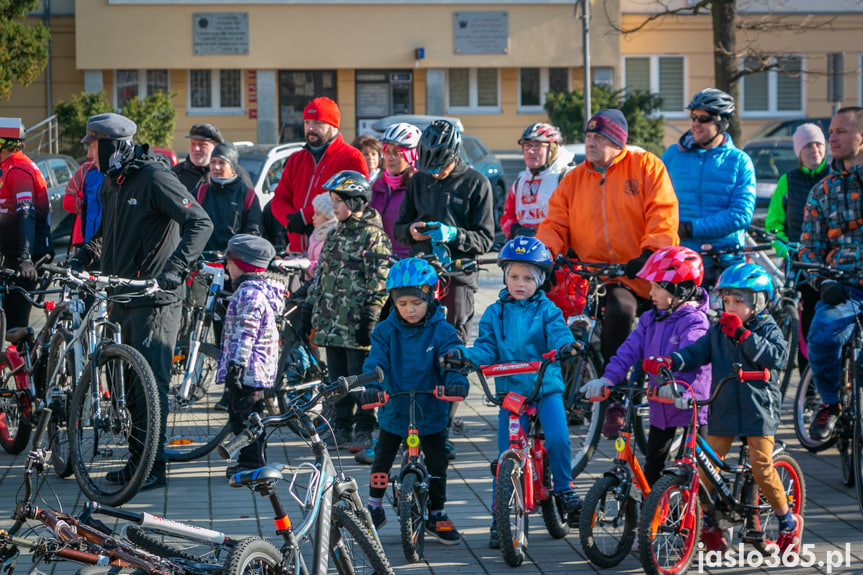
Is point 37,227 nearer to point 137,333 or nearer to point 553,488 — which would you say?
point 137,333

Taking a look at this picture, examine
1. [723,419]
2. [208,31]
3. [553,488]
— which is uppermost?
[208,31]

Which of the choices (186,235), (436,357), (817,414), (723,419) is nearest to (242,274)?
(186,235)

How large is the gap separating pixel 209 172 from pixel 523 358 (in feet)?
14.6

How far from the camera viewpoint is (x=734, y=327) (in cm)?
542

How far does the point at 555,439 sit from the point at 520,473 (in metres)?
0.38

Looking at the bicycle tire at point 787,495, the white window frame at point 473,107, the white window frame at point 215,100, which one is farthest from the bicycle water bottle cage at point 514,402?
the white window frame at point 473,107

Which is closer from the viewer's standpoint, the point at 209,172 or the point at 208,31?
the point at 209,172

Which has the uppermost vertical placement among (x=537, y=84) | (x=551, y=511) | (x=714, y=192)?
(x=537, y=84)

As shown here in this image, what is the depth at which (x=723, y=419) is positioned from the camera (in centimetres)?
541

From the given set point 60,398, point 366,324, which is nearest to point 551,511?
point 366,324

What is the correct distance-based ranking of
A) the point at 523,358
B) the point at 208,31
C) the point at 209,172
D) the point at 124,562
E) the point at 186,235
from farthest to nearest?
the point at 208,31, the point at 209,172, the point at 186,235, the point at 523,358, the point at 124,562

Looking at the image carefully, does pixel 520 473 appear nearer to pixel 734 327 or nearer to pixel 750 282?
pixel 734 327

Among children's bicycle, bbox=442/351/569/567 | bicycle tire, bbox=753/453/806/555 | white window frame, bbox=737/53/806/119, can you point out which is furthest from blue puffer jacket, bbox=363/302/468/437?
white window frame, bbox=737/53/806/119

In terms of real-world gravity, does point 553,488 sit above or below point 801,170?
below
